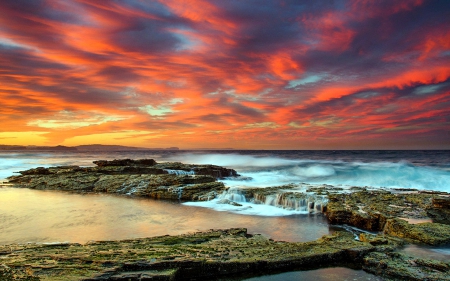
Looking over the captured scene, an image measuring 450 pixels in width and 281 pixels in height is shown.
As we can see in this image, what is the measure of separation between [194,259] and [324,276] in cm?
318

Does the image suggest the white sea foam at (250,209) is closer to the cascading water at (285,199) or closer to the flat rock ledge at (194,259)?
the cascading water at (285,199)

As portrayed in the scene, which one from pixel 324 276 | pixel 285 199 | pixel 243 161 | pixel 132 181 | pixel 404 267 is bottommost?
pixel 324 276

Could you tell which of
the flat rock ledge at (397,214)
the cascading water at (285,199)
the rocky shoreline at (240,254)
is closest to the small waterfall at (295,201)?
the cascading water at (285,199)

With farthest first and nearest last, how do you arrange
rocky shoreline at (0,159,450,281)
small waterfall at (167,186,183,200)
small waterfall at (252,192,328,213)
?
small waterfall at (167,186,183,200)
small waterfall at (252,192,328,213)
rocky shoreline at (0,159,450,281)

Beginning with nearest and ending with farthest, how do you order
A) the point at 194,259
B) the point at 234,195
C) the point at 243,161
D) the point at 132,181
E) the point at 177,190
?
the point at 194,259 < the point at 234,195 < the point at 177,190 < the point at 132,181 < the point at 243,161

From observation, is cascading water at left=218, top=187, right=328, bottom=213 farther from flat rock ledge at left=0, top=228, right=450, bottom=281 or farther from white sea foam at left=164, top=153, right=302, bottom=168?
white sea foam at left=164, top=153, right=302, bottom=168

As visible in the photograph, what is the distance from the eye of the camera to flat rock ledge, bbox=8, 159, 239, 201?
63.1 feet

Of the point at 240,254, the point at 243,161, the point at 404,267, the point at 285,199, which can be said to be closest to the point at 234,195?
the point at 285,199

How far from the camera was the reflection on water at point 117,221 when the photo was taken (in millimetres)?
10734

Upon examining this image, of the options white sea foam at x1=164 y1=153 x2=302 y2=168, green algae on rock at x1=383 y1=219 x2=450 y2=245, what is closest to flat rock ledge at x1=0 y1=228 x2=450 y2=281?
green algae on rock at x1=383 y1=219 x2=450 y2=245

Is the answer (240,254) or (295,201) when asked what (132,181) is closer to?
(295,201)

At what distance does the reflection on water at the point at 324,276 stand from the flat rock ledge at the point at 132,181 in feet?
36.8

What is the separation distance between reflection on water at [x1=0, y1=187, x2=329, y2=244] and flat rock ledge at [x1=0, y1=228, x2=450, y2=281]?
2437 mm

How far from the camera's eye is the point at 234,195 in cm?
1766
